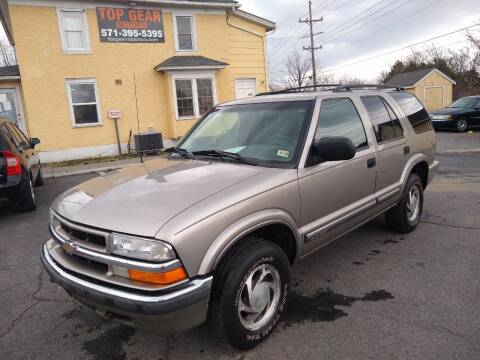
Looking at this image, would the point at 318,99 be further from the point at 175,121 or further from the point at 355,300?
the point at 175,121

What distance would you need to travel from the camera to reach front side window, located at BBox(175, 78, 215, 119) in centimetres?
1579

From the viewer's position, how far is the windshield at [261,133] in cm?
320

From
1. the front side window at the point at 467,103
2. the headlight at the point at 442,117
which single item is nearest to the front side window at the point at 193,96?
the headlight at the point at 442,117

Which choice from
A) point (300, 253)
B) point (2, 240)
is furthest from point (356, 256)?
point (2, 240)

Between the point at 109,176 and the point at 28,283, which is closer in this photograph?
the point at 109,176

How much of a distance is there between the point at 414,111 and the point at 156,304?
13.7 feet

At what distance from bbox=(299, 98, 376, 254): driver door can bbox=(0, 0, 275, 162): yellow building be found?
41.0 feet

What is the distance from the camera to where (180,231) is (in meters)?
2.24

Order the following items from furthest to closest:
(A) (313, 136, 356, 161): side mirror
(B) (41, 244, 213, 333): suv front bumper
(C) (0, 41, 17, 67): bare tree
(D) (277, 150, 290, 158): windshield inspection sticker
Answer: (C) (0, 41, 17, 67): bare tree < (D) (277, 150, 290, 158): windshield inspection sticker < (A) (313, 136, 356, 161): side mirror < (B) (41, 244, 213, 333): suv front bumper

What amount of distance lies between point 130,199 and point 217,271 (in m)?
0.80

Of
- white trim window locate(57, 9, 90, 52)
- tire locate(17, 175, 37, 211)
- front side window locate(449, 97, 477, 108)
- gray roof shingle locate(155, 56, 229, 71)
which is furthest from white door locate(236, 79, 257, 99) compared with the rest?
tire locate(17, 175, 37, 211)

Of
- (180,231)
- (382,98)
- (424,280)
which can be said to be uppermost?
(382,98)

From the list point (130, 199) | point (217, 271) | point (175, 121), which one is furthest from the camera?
point (175, 121)

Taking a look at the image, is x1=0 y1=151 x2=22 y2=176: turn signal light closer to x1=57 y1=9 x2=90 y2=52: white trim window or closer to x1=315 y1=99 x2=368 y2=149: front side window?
x1=315 y1=99 x2=368 y2=149: front side window
